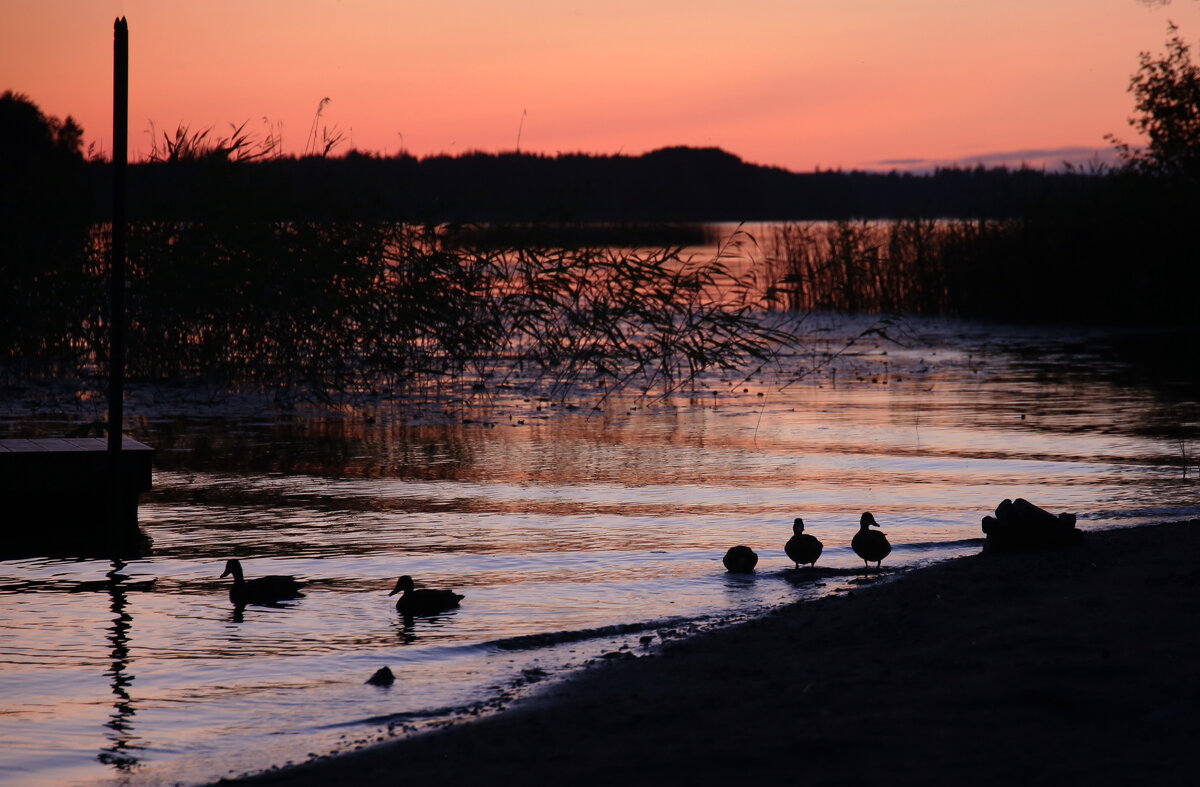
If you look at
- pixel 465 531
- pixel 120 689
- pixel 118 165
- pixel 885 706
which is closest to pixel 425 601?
pixel 120 689

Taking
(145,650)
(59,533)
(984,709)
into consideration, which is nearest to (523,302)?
(59,533)

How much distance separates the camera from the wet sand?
4352 millimetres

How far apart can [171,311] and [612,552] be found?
10749 mm

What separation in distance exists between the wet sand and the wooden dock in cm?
499

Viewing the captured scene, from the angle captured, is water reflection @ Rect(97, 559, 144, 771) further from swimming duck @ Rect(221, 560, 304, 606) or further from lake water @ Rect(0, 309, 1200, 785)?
swimming duck @ Rect(221, 560, 304, 606)

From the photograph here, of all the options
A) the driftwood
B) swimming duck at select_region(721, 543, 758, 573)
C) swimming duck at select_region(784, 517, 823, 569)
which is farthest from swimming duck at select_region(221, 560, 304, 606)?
the driftwood

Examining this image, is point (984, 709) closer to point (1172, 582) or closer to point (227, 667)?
point (1172, 582)

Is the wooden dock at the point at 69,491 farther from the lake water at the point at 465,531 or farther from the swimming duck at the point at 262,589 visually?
the swimming duck at the point at 262,589

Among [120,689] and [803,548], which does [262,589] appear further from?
[803,548]

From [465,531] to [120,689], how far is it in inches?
143

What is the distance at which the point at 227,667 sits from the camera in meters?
6.04

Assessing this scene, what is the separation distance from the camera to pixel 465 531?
30.0ft

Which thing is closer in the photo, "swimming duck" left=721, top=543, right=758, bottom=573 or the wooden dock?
"swimming duck" left=721, top=543, right=758, bottom=573

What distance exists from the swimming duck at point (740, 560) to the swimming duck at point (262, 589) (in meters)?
2.61
